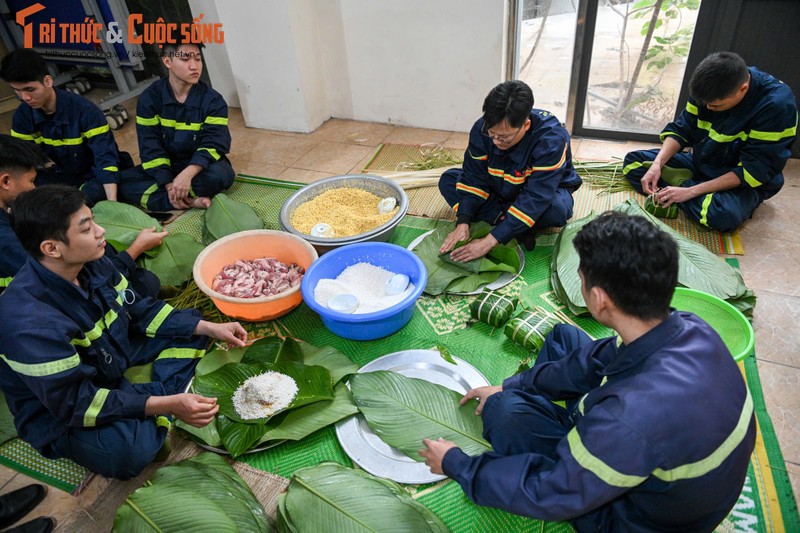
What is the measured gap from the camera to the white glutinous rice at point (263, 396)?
1990 millimetres

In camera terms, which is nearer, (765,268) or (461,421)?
(461,421)

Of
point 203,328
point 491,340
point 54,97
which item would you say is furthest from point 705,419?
point 54,97

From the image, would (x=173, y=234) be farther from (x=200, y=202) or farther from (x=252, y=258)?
(x=252, y=258)

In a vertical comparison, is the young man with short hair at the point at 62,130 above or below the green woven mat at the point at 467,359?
above

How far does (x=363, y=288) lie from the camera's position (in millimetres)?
2492

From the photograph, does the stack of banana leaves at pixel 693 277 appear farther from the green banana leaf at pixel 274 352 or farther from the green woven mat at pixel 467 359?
the green banana leaf at pixel 274 352

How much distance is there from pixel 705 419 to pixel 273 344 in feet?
5.63

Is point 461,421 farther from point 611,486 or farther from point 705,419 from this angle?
point 705,419

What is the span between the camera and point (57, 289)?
177 cm

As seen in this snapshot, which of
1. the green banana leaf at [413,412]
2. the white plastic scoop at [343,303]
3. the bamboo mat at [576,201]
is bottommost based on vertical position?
the bamboo mat at [576,201]

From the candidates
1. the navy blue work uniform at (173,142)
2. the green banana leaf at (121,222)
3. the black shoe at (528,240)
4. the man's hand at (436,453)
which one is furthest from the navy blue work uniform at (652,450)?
the navy blue work uniform at (173,142)

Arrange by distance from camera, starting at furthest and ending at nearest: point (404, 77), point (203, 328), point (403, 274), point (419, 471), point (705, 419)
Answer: point (404, 77), point (403, 274), point (203, 328), point (419, 471), point (705, 419)

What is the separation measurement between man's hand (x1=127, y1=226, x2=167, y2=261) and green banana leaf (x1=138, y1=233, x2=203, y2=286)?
58 millimetres

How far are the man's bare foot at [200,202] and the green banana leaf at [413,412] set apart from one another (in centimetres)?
201
